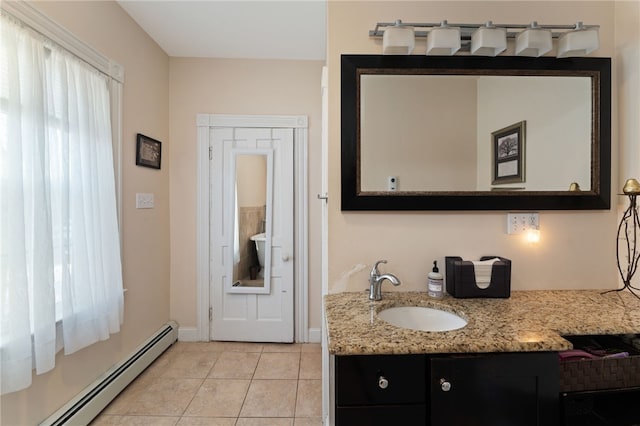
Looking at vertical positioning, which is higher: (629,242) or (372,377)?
(629,242)

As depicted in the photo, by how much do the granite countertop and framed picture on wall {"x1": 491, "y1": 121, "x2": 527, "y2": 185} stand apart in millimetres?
628

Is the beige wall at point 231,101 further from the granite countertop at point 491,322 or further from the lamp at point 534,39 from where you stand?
the lamp at point 534,39

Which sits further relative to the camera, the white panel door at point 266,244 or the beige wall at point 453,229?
the white panel door at point 266,244

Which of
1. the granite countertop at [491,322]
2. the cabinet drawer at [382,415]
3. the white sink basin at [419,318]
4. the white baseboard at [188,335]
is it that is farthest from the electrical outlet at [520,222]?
the white baseboard at [188,335]

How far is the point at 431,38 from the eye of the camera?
150cm

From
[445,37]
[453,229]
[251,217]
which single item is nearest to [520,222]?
[453,229]

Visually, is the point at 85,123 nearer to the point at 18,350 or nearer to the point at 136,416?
the point at 18,350

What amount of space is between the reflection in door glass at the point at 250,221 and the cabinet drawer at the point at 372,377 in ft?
6.27

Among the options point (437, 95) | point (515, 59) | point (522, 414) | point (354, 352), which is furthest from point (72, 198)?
point (515, 59)

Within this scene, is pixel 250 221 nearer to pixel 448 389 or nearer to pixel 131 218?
pixel 131 218

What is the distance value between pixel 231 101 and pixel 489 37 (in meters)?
2.15

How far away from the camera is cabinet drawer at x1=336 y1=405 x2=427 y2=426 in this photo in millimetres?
1022

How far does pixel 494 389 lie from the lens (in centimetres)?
105

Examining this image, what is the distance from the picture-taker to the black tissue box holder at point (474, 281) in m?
1.52
